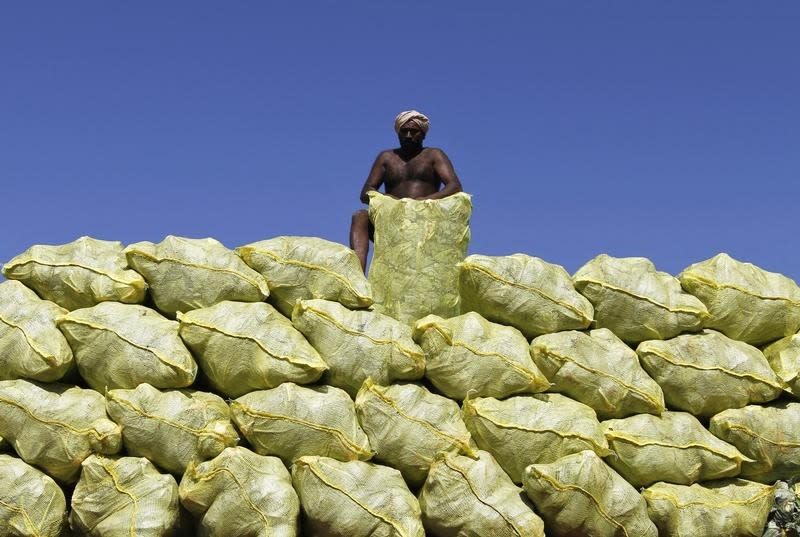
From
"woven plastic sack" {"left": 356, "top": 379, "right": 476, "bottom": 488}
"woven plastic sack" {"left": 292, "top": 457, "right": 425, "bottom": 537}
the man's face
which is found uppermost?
the man's face

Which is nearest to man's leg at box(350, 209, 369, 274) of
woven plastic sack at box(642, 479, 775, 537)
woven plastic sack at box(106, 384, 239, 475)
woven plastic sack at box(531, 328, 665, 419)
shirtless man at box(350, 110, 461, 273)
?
shirtless man at box(350, 110, 461, 273)

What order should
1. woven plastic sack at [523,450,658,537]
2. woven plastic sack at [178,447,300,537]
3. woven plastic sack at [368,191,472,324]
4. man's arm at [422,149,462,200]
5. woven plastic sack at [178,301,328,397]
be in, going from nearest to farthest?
woven plastic sack at [178,447,300,537]
woven plastic sack at [523,450,658,537]
woven plastic sack at [178,301,328,397]
woven plastic sack at [368,191,472,324]
man's arm at [422,149,462,200]

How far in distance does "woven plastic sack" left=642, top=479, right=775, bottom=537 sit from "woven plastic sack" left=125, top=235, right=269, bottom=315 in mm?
2579

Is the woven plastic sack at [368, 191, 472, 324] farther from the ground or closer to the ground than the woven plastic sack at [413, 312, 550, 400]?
farther from the ground

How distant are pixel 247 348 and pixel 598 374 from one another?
79.4 inches

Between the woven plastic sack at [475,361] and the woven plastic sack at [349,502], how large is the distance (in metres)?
0.73

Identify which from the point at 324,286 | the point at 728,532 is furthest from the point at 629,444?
the point at 324,286

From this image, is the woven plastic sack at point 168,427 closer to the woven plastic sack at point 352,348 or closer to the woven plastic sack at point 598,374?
the woven plastic sack at point 352,348

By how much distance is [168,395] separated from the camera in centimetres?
560

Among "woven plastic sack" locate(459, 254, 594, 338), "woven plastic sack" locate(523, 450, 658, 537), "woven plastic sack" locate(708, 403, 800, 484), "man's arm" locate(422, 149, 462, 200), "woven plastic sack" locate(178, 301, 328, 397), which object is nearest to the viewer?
"woven plastic sack" locate(523, 450, 658, 537)

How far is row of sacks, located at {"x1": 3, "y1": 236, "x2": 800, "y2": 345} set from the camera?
5.82 metres

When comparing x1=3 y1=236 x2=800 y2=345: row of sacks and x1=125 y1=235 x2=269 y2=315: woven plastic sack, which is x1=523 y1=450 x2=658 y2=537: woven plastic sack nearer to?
x1=3 y1=236 x2=800 y2=345: row of sacks

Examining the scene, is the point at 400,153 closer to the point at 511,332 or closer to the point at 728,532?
the point at 511,332

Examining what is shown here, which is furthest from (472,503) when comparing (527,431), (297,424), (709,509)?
(709,509)
